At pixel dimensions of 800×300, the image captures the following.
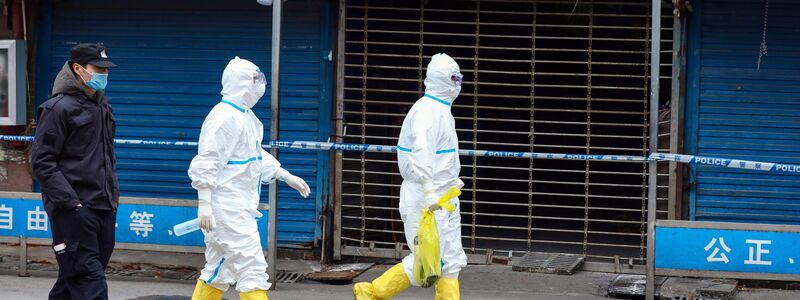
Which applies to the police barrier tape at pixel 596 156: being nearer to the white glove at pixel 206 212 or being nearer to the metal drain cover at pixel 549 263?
the metal drain cover at pixel 549 263

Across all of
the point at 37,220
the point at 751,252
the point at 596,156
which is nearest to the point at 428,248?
the point at 596,156

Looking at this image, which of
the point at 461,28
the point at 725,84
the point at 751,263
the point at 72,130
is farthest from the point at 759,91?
the point at 72,130

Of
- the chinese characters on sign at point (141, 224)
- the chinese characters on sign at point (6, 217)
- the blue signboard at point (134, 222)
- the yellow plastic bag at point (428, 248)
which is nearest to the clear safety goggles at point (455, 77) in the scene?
the yellow plastic bag at point (428, 248)

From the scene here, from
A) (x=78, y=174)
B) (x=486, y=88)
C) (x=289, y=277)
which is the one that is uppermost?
(x=486, y=88)

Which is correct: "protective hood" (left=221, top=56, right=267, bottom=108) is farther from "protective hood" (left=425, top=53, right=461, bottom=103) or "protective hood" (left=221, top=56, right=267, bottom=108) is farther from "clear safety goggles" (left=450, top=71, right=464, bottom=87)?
"clear safety goggles" (left=450, top=71, right=464, bottom=87)

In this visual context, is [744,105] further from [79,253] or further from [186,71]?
[79,253]

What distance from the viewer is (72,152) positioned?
6.61 metres

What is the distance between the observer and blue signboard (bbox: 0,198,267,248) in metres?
9.15

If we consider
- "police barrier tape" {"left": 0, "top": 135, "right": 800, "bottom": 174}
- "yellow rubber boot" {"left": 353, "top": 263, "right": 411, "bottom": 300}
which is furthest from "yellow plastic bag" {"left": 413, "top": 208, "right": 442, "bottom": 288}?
"police barrier tape" {"left": 0, "top": 135, "right": 800, "bottom": 174}

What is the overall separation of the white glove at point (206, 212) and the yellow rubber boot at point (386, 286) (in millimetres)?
1312

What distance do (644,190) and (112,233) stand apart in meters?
5.17

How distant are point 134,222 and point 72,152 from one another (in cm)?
271

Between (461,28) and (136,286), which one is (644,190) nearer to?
(461,28)

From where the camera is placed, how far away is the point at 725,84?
9.69m
